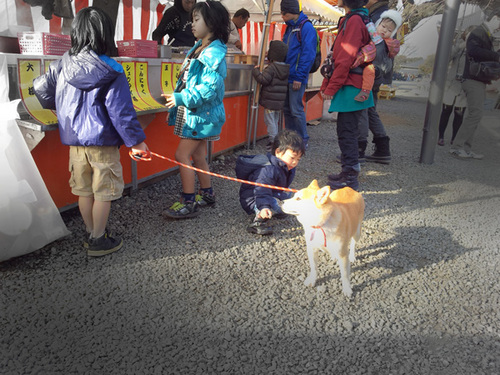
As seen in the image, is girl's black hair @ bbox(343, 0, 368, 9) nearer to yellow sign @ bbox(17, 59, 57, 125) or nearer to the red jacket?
the red jacket

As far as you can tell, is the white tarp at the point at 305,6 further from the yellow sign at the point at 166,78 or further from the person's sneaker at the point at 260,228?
the person's sneaker at the point at 260,228

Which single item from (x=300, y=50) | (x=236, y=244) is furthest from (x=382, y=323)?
(x=300, y=50)

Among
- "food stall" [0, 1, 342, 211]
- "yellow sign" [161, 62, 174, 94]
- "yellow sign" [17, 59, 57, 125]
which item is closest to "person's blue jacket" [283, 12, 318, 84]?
"food stall" [0, 1, 342, 211]

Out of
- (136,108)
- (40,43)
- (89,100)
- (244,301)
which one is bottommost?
(244,301)

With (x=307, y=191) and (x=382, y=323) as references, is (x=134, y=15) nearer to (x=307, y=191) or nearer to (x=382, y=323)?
(x=307, y=191)

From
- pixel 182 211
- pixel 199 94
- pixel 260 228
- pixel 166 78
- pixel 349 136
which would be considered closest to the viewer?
pixel 199 94

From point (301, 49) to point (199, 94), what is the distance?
2.72 metres

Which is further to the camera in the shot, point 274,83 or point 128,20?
point 128,20

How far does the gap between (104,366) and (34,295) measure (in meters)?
0.79

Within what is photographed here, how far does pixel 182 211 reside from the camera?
3.44 m

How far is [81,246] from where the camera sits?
9.41ft

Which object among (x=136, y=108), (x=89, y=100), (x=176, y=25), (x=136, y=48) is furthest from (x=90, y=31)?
(x=176, y=25)

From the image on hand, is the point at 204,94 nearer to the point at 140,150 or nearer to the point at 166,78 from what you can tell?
the point at 140,150

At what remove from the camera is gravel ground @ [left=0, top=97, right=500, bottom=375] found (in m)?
1.96
